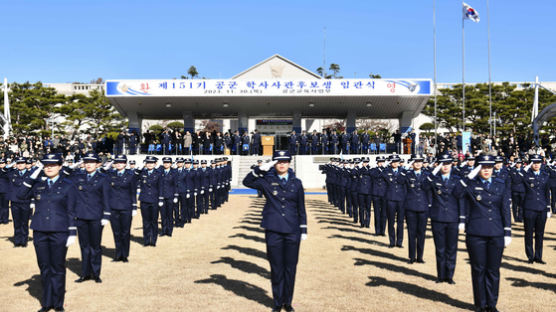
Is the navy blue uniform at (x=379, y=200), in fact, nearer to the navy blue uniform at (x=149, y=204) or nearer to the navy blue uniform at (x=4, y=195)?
the navy blue uniform at (x=149, y=204)

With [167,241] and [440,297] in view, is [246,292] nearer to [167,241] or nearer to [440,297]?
[440,297]

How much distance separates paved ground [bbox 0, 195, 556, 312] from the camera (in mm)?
6821

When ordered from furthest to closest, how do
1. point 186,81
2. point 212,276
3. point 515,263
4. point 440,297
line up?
point 186,81 < point 515,263 < point 212,276 < point 440,297

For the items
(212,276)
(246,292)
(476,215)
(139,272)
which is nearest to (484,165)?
(476,215)

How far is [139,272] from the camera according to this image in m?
8.86

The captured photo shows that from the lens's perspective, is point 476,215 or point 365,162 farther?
point 365,162

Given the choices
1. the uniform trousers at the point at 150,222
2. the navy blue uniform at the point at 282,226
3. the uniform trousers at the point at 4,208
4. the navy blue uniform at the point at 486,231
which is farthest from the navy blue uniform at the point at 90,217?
the uniform trousers at the point at 4,208

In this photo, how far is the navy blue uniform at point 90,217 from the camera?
8.17m

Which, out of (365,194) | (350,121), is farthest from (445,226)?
(350,121)

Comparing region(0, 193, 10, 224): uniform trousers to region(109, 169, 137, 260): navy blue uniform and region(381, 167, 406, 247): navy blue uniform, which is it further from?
region(381, 167, 406, 247): navy blue uniform

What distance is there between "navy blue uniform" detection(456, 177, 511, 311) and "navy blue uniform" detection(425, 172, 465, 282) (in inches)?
60.7

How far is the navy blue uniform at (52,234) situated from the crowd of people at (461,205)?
538 centimetres

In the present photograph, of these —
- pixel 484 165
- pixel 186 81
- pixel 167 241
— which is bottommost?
pixel 167 241

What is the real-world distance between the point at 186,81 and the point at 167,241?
25.5 metres
